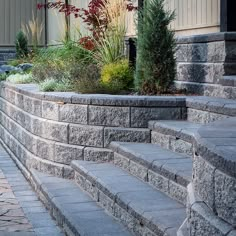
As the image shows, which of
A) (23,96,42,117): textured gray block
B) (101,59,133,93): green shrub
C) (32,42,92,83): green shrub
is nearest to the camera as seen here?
(23,96,42,117): textured gray block

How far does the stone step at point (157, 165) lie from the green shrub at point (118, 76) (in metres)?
1.36

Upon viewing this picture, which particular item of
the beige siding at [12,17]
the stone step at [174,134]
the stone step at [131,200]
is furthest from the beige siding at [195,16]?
the beige siding at [12,17]

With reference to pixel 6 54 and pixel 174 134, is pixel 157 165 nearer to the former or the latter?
pixel 174 134

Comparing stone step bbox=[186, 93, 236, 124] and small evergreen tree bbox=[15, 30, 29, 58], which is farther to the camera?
small evergreen tree bbox=[15, 30, 29, 58]

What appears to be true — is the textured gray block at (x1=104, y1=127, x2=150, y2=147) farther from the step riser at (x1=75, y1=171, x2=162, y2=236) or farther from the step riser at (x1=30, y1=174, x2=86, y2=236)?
the step riser at (x1=30, y1=174, x2=86, y2=236)

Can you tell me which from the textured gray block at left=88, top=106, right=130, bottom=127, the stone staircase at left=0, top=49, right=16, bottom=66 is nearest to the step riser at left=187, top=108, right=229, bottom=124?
the textured gray block at left=88, top=106, right=130, bottom=127

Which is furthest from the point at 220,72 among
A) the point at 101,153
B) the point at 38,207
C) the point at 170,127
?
the point at 38,207

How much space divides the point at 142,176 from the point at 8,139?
4906mm

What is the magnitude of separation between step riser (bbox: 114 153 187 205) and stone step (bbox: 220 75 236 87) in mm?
1200

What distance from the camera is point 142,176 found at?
17.0 feet

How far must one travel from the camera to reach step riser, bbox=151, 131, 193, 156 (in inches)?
206

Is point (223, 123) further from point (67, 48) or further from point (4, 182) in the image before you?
point (67, 48)

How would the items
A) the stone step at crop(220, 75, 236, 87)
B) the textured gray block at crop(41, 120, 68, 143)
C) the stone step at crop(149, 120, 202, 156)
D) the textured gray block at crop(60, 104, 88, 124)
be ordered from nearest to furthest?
the stone step at crop(149, 120, 202, 156), the stone step at crop(220, 75, 236, 87), the textured gray block at crop(60, 104, 88, 124), the textured gray block at crop(41, 120, 68, 143)

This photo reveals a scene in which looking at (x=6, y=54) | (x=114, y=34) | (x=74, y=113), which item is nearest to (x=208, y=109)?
(x=74, y=113)
